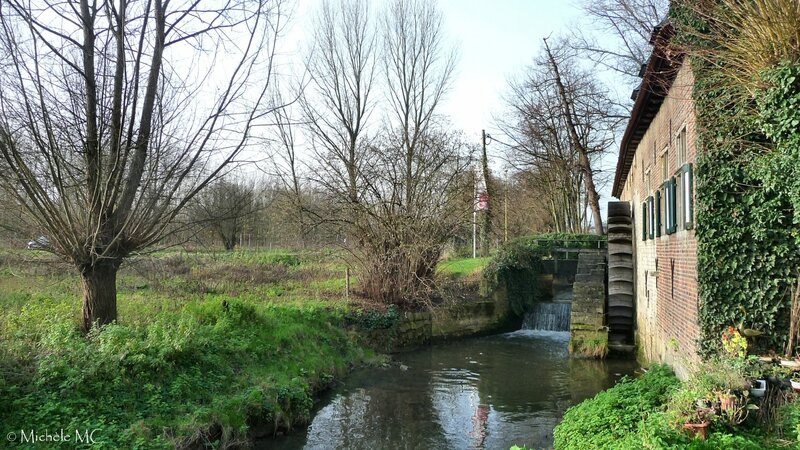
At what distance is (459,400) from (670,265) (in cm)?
459

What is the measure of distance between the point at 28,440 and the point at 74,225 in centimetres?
340

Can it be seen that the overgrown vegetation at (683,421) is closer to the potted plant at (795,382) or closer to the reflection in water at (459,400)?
the potted plant at (795,382)

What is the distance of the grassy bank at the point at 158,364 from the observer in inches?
271

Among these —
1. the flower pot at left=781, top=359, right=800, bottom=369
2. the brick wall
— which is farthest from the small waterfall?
the flower pot at left=781, top=359, right=800, bottom=369

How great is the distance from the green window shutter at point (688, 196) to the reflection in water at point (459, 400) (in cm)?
378

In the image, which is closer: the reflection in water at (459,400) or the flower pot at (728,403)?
the flower pot at (728,403)

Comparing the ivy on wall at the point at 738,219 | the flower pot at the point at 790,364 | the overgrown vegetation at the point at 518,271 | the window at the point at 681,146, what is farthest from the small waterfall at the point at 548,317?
the flower pot at the point at 790,364

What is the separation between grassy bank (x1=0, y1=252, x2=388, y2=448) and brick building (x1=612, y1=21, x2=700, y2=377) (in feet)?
20.5

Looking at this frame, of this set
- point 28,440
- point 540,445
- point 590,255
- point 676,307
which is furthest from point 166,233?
point 590,255

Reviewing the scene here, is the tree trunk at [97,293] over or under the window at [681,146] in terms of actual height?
under

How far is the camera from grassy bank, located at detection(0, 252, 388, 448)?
271 inches

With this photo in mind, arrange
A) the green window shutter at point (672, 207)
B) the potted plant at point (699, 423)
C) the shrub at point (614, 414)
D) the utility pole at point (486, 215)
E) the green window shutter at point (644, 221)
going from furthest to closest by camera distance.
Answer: the utility pole at point (486, 215)
the green window shutter at point (644, 221)
the green window shutter at point (672, 207)
the shrub at point (614, 414)
the potted plant at point (699, 423)

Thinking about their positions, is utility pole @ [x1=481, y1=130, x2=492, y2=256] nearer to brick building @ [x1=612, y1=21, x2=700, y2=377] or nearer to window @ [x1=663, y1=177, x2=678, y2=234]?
brick building @ [x1=612, y1=21, x2=700, y2=377]

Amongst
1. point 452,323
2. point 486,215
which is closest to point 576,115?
point 486,215
